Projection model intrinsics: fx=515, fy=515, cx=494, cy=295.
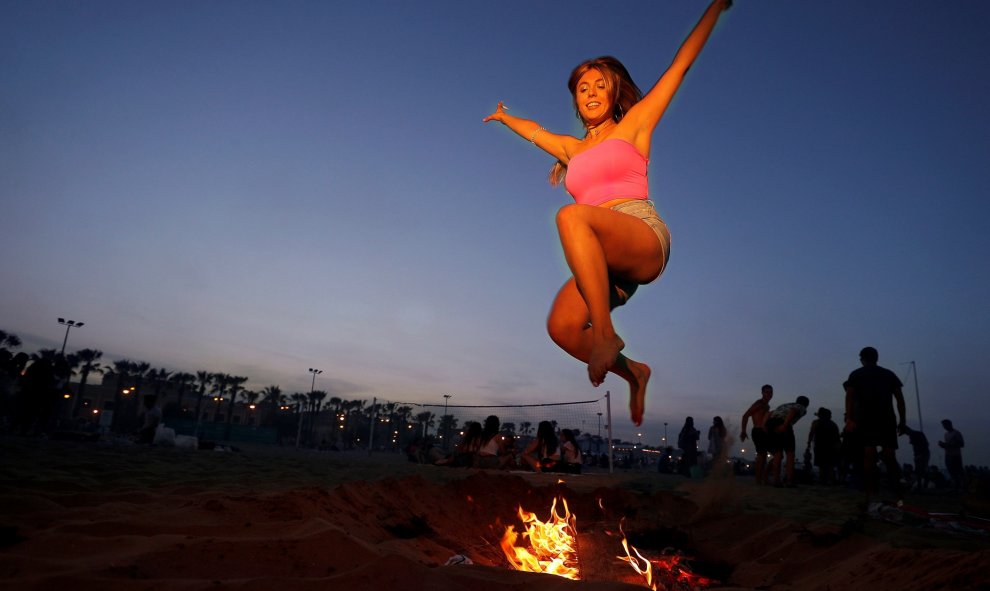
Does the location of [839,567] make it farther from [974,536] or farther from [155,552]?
[155,552]

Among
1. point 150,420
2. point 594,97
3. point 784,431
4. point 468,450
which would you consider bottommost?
point 468,450

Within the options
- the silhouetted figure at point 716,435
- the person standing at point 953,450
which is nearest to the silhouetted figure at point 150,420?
the silhouetted figure at point 716,435

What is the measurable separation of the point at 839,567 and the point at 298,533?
8.77 ft

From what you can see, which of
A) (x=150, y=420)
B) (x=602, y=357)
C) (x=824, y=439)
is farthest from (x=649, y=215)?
(x=150, y=420)

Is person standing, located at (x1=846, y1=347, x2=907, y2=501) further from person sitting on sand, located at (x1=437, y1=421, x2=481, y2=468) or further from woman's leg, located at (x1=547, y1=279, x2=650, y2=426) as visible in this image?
person sitting on sand, located at (x1=437, y1=421, x2=481, y2=468)

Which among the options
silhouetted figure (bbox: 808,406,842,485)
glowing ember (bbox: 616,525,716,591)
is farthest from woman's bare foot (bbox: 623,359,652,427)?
silhouetted figure (bbox: 808,406,842,485)

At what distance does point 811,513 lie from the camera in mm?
4172

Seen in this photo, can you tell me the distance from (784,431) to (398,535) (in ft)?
22.7

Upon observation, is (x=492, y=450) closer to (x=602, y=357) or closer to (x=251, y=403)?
(x=602, y=357)

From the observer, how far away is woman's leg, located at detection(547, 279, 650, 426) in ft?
8.74

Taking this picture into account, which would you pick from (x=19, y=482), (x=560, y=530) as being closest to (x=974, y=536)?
(x=560, y=530)

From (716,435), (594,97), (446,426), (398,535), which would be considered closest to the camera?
(594,97)

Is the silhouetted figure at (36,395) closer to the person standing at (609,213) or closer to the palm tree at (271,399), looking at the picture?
the person standing at (609,213)

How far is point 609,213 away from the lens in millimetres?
2234
